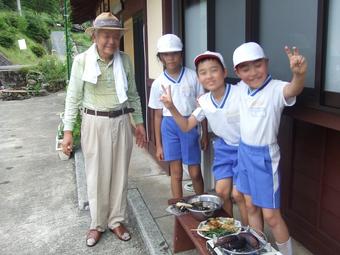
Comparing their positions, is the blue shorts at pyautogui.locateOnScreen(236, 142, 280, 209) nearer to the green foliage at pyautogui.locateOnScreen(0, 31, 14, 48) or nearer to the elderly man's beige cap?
the elderly man's beige cap

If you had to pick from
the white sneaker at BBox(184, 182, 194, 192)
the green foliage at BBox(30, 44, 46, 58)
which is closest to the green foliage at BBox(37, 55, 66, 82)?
the white sneaker at BBox(184, 182, 194, 192)

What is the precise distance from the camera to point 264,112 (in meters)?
2.13

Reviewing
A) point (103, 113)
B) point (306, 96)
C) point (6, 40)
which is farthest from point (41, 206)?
point (6, 40)

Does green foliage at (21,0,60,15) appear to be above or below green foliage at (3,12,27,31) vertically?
above

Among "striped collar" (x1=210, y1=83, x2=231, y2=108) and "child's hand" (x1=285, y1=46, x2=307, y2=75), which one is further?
"striped collar" (x1=210, y1=83, x2=231, y2=108)

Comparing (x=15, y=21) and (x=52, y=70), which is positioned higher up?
(x=15, y=21)

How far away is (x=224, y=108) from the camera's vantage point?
246cm

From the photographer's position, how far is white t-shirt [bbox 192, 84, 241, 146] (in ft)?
8.03

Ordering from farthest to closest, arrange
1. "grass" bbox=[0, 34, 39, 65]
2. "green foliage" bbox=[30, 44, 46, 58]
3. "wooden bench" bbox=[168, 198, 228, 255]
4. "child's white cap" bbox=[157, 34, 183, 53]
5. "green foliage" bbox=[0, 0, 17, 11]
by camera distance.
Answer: "green foliage" bbox=[0, 0, 17, 11], "green foliage" bbox=[30, 44, 46, 58], "grass" bbox=[0, 34, 39, 65], "child's white cap" bbox=[157, 34, 183, 53], "wooden bench" bbox=[168, 198, 228, 255]

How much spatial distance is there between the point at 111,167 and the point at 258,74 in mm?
1522

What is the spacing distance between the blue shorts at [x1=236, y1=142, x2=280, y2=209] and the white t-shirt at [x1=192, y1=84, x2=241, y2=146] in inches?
11.1

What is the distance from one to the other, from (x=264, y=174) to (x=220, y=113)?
524mm

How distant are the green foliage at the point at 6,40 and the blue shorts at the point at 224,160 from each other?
117ft

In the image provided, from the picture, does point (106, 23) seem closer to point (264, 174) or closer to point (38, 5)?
point (264, 174)
